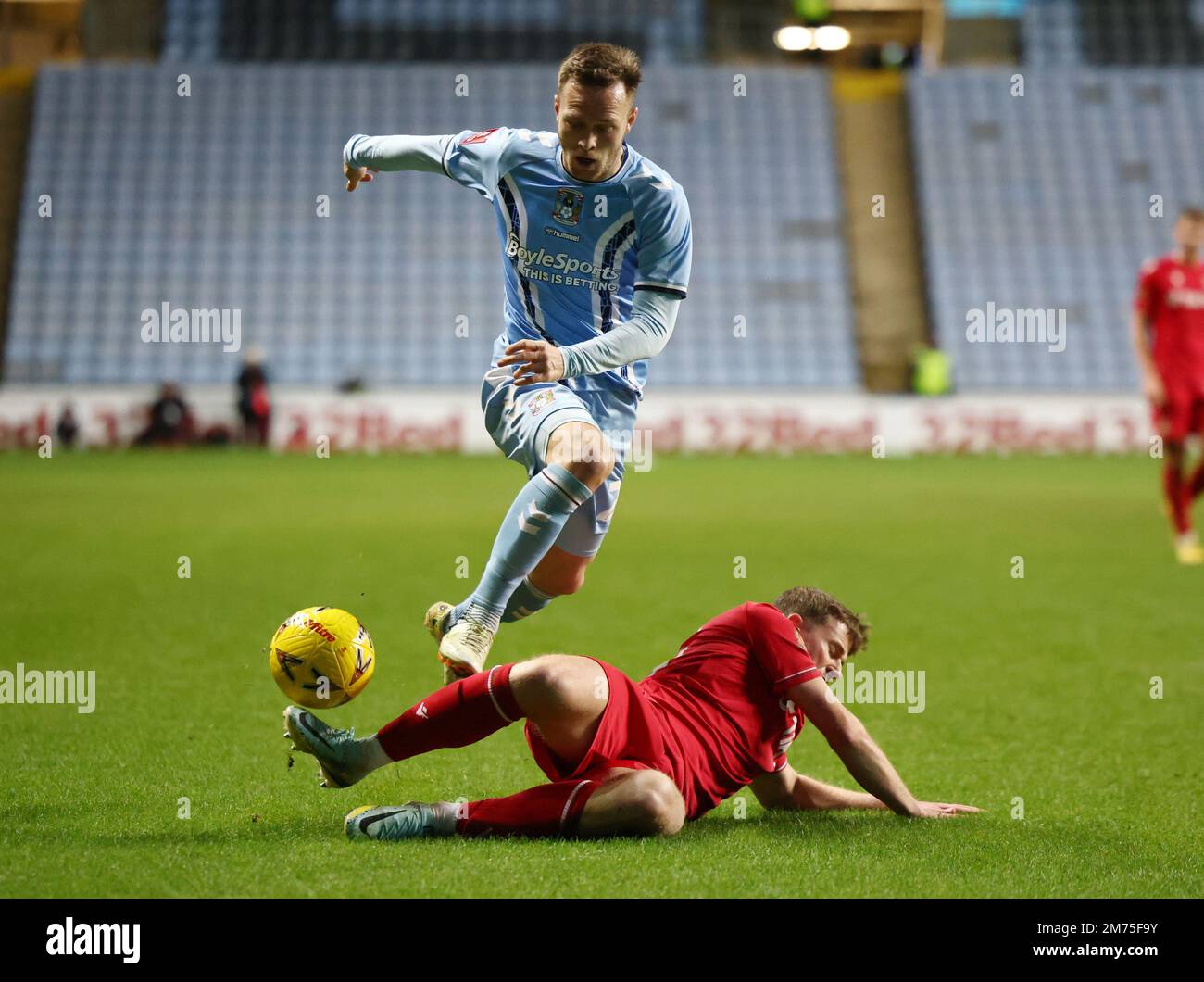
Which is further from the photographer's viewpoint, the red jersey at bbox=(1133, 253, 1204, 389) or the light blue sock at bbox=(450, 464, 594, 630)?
the red jersey at bbox=(1133, 253, 1204, 389)

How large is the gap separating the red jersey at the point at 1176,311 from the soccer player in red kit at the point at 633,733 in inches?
319

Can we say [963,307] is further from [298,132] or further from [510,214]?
[510,214]

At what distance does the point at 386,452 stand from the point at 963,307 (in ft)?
36.4

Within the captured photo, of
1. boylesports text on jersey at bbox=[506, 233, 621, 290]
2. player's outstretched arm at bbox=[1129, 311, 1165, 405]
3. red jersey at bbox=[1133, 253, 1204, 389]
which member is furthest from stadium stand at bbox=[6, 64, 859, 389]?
boylesports text on jersey at bbox=[506, 233, 621, 290]

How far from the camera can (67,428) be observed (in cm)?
2284

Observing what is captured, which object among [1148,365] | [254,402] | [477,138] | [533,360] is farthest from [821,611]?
[254,402]

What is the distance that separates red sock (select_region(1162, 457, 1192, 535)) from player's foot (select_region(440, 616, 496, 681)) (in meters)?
7.66

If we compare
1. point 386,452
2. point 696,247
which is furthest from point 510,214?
point 696,247

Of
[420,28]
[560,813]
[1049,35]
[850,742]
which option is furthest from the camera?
[1049,35]

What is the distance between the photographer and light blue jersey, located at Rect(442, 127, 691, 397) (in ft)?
17.2

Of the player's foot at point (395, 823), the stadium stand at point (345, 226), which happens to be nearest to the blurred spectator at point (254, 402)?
the stadium stand at point (345, 226)

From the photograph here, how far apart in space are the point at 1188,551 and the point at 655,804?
834 centimetres

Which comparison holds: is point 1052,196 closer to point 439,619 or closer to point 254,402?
point 254,402

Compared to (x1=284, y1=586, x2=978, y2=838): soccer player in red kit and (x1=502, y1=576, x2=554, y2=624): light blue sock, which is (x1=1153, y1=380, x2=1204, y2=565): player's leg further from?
(x1=284, y1=586, x2=978, y2=838): soccer player in red kit
